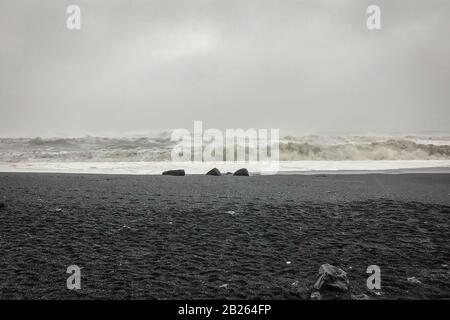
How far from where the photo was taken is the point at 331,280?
348 cm

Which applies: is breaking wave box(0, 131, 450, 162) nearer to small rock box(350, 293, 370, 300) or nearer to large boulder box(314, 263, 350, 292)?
large boulder box(314, 263, 350, 292)

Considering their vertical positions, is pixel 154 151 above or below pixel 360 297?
above

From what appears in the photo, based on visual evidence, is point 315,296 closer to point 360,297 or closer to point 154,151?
point 360,297

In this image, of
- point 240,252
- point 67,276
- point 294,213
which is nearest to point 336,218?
point 294,213

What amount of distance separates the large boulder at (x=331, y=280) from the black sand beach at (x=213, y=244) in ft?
0.39

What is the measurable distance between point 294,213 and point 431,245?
197cm

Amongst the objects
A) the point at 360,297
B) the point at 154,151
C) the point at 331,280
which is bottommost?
the point at 360,297

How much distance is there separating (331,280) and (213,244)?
61.9 inches

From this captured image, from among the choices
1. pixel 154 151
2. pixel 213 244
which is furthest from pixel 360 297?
pixel 154 151

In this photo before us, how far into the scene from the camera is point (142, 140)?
40219 millimetres

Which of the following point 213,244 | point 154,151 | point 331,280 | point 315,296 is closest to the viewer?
point 315,296

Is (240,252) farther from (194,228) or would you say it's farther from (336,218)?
(336,218)

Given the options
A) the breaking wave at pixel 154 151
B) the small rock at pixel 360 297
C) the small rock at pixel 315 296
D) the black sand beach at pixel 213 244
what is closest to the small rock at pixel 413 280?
the black sand beach at pixel 213 244
